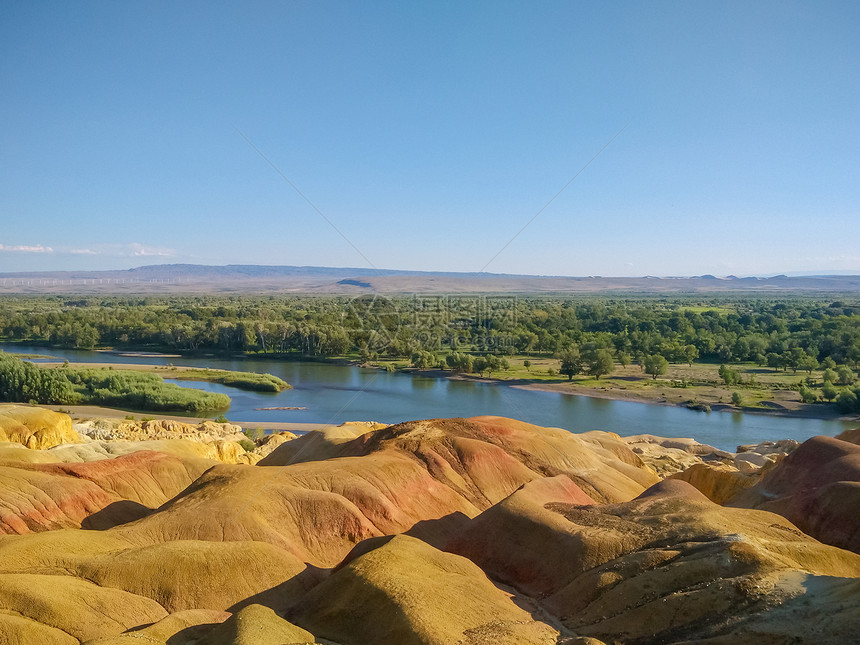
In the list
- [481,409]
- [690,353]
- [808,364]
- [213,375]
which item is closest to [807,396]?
[808,364]

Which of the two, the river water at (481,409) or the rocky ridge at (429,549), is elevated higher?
the rocky ridge at (429,549)

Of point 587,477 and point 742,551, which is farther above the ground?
point 742,551

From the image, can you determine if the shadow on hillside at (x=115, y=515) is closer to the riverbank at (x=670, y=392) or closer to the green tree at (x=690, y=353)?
the riverbank at (x=670, y=392)

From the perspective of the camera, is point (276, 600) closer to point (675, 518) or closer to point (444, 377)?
point (675, 518)

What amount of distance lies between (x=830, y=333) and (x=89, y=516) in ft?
371

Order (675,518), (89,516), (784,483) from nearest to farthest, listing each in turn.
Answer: (675,518) → (89,516) → (784,483)

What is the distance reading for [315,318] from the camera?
12600 cm

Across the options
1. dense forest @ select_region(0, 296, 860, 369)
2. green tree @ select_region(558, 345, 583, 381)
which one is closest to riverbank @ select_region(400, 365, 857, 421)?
green tree @ select_region(558, 345, 583, 381)

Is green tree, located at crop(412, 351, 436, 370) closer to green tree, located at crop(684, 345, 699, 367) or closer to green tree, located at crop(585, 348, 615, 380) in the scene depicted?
green tree, located at crop(585, 348, 615, 380)

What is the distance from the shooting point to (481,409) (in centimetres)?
6888

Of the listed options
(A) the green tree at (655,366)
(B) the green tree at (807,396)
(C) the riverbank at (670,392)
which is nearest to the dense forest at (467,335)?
(A) the green tree at (655,366)

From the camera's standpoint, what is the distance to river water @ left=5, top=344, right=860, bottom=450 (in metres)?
62.8

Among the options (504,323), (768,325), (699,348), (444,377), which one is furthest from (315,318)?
(768,325)

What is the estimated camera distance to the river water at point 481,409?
206ft
